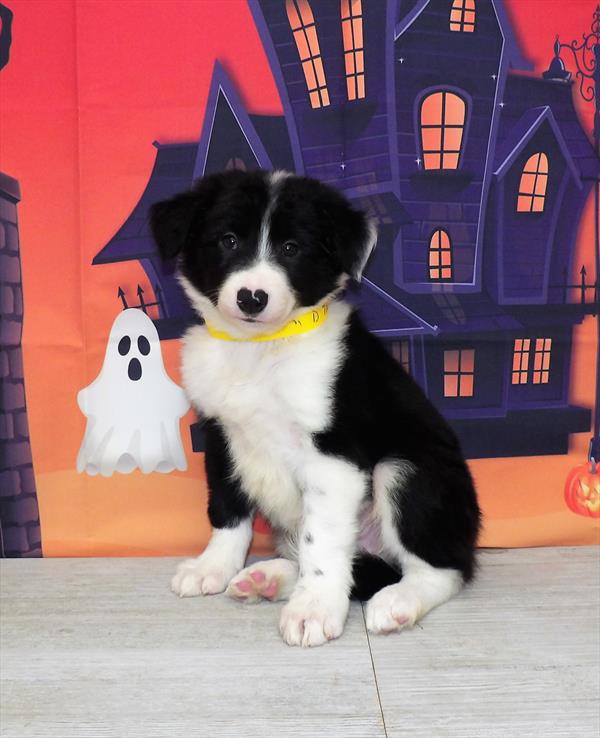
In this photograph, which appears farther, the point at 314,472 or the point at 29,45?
the point at 29,45

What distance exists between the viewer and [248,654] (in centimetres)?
169

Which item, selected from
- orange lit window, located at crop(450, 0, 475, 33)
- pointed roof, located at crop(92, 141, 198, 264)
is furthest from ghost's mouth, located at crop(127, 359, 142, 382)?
orange lit window, located at crop(450, 0, 475, 33)

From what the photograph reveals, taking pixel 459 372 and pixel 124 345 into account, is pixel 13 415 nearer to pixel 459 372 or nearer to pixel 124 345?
pixel 124 345

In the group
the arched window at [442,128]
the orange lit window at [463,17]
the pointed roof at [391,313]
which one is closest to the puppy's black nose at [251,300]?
the pointed roof at [391,313]

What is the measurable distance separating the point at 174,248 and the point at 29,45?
91 cm

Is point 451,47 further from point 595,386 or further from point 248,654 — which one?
point 248,654

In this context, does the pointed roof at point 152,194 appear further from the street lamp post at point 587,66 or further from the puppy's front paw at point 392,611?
the puppy's front paw at point 392,611

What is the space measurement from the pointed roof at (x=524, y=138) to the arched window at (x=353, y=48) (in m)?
0.47

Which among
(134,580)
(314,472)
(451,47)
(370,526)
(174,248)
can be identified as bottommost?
(134,580)

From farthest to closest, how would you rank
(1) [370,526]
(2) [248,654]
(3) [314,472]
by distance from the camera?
(1) [370,526], (3) [314,472], (2) [248,654]

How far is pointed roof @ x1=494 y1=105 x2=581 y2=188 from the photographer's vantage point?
91.0 inches

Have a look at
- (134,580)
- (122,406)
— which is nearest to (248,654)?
(134,580)

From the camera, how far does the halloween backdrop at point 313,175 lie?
2.27 meters

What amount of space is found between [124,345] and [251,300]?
75 cm
